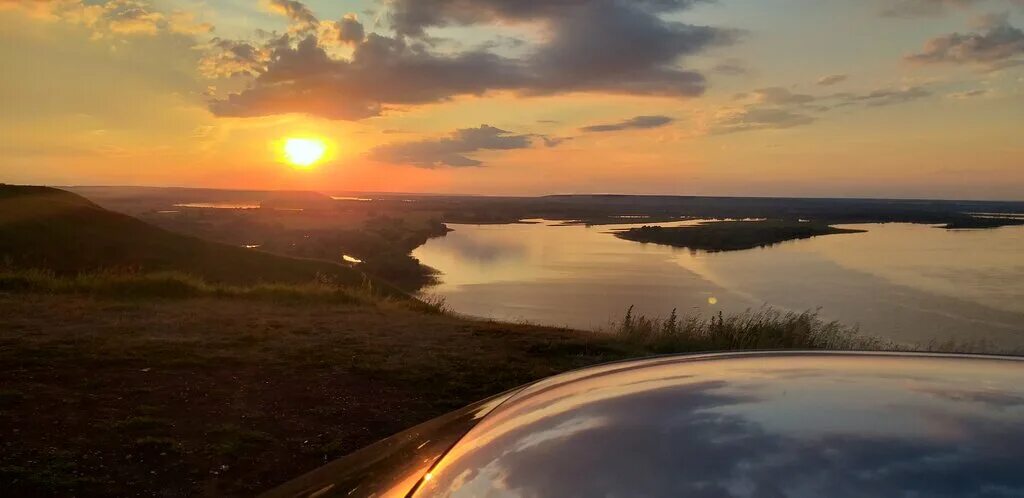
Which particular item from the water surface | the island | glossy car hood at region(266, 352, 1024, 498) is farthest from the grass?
the island

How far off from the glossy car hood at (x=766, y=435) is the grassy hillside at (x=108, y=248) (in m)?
21.4

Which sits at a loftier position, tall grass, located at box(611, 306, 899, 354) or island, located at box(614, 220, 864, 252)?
tall grass, located at box(611, 306, 899, 354)

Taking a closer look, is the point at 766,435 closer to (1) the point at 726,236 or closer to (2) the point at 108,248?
(2) the point at 108,248

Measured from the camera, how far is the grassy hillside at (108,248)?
2288 centimetres

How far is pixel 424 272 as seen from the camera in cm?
4119

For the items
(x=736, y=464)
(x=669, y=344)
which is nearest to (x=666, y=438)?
(x=736, y=464)

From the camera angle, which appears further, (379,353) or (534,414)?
(379,353)

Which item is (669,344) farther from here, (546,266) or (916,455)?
(546,266)

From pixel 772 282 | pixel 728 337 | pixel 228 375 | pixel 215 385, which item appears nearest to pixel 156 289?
pixel 228 375

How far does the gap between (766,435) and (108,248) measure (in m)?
27.6

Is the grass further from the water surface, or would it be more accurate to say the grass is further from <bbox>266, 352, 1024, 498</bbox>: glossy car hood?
the water surface

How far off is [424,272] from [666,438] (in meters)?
39.9

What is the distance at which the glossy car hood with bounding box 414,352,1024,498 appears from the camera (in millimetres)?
1395

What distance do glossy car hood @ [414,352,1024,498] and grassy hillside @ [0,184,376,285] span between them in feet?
70.2
